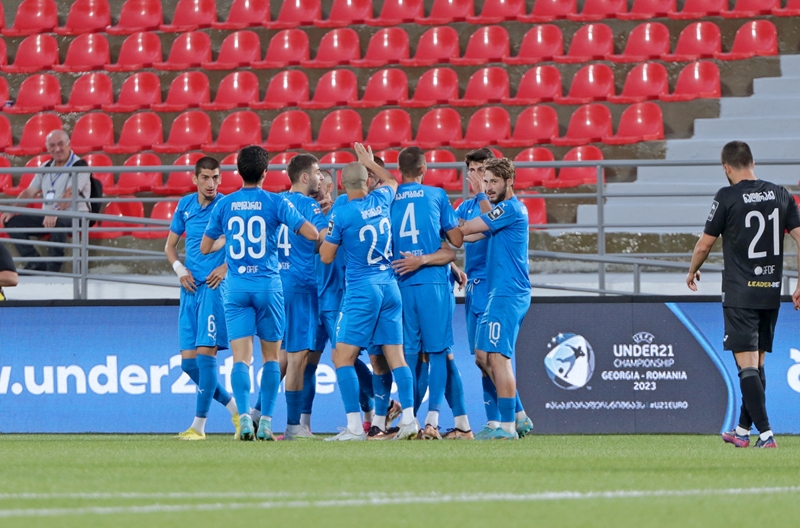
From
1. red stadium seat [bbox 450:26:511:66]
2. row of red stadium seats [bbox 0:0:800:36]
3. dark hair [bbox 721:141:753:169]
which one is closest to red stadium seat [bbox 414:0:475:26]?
row of red stadium seats [bbox 0:0:800:36]

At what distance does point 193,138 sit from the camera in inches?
636

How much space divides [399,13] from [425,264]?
29.5 feet

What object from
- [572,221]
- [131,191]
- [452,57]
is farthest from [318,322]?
[452,57]

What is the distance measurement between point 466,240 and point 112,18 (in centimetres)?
1128

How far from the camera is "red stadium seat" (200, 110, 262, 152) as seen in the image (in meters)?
15.8

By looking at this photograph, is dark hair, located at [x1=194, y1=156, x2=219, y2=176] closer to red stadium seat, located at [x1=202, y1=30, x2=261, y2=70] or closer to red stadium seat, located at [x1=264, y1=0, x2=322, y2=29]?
red stadium seat, located at [x1=202, y1=30, x2=261, y2=70]

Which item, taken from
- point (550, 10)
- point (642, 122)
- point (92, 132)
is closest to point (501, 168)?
point (642, 122)

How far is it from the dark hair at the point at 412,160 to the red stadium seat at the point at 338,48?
8.01m

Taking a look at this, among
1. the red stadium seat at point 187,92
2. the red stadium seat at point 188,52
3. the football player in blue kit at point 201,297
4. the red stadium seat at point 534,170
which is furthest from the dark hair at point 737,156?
the red stadium seat at point 188,52

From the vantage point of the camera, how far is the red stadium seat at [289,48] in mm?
17094

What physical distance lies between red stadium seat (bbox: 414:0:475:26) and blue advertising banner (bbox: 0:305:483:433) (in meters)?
7.34

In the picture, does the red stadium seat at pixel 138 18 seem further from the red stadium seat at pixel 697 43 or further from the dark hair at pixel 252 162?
the dark hair at pixel 252 162

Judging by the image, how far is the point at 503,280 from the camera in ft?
29.1

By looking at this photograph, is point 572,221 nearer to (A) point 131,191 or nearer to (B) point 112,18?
(A) point 131,191
